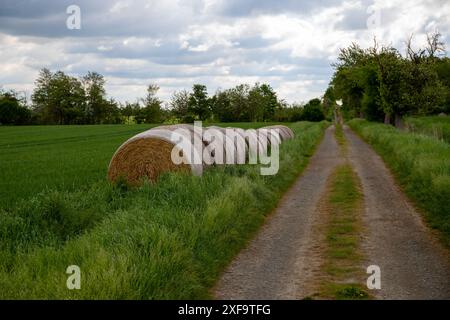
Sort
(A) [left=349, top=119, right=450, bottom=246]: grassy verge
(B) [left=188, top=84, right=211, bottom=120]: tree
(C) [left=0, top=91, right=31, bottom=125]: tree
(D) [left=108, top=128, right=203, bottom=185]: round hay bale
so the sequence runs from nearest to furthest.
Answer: (A) [left=349, top=119, right=450, bottom=246]: grassy verge, (D) [left=108, top=128, right=203, bottom=185]: round hay bale, (C) [left=0, top=91, right=31, bottom=125]: tree, (B) [left=188, top=84, right=211, bottom=120]: tree

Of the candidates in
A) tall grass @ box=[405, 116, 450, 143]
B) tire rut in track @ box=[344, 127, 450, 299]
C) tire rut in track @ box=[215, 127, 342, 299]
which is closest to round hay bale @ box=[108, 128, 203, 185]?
tire rut in track @ box=[215, 127, 342, 299]

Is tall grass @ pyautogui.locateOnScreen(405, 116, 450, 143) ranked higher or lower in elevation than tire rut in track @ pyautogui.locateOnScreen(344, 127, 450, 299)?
higher

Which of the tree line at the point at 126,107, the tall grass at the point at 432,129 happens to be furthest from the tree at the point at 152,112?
the tall grass at the point at 432,129

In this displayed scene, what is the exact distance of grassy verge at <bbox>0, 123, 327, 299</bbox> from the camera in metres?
5.93

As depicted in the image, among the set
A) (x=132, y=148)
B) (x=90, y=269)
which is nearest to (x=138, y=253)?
(x=90, y=269)

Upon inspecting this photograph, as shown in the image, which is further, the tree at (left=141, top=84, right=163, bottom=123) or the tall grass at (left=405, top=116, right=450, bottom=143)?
the tree at (left=141, top=84, right=163, bottom=123)

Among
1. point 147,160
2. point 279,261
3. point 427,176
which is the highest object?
point 147,160

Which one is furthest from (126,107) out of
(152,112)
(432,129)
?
(432,129)

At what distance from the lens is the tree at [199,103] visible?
107 meters

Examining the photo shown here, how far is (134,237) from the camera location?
7.22 metres

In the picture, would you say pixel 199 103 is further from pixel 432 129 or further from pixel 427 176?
pixel 427 176

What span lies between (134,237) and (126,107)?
10058 centimetres

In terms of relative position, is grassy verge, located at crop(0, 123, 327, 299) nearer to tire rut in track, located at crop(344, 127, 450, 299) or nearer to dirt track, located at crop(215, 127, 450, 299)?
dirt track, located at crop(215, 127, 450, 299)

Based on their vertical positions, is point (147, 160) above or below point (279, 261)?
above
